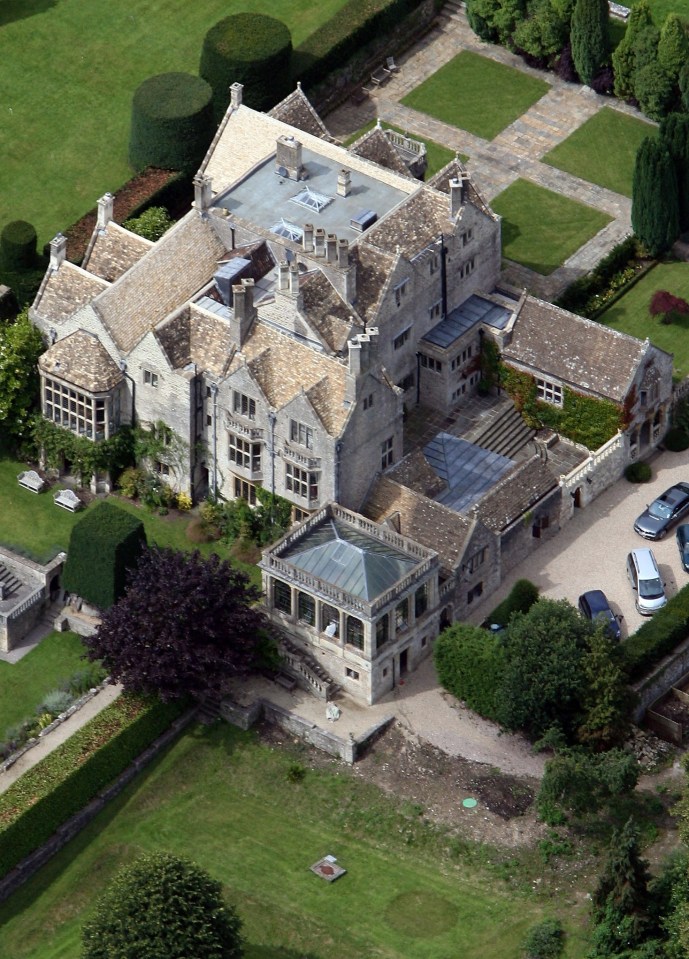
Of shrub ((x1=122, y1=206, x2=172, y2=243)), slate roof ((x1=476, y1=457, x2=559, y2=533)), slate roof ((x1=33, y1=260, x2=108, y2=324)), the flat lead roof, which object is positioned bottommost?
slate roof ((x1=476, y1=457, x2=559, y2=533))

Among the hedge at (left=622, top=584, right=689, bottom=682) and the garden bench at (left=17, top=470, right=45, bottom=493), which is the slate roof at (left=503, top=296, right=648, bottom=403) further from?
the garden bench at (left=17, top=470, right=45, bottom=493)

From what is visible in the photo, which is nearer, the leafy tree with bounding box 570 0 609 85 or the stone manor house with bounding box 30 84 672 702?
the stone manor house with bounding box 30 84 672 702

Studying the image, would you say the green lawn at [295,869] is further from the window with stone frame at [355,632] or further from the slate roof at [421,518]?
the slate roof at [421,518]

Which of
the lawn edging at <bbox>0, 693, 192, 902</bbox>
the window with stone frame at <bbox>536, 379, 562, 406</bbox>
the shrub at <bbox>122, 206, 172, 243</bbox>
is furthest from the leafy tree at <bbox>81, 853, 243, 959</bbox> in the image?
the shrub at <bbox>122, 206, 172, 243</bbox>

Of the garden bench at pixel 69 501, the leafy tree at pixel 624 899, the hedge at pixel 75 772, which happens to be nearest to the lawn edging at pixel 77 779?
the hedge at pixel 75 772

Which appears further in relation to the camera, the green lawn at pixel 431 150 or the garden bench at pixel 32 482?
the green lawn at pixel 431 150

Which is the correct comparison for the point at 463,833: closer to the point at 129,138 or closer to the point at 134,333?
A: the point at 134,333

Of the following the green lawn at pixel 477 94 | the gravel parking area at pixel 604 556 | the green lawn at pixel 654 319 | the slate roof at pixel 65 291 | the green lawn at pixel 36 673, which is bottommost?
the green lawn at pixel 36 673

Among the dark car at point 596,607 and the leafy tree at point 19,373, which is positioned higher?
the leafy tree at point 19,373

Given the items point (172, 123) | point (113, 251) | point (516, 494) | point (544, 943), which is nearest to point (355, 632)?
point (516, 494)
